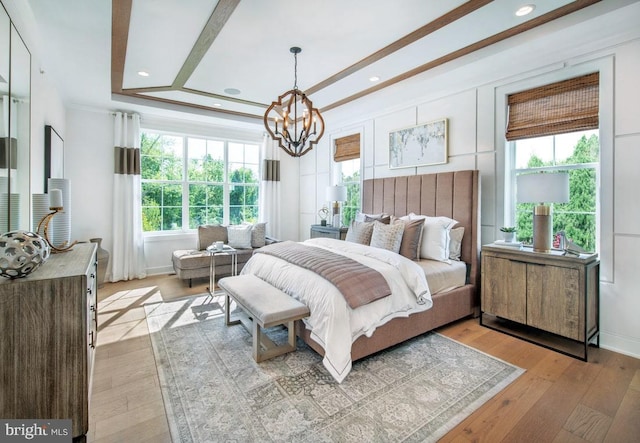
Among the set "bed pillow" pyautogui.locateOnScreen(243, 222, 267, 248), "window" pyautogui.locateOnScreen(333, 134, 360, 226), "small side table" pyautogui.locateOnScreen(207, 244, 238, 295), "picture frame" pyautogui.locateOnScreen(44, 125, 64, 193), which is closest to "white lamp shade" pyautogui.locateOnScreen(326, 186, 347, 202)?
"window" pyautogui.locateOnScreen(333, 134, 360, 226)

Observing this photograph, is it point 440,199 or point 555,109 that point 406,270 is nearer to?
point 440,199

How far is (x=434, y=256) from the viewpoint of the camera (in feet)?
10.8

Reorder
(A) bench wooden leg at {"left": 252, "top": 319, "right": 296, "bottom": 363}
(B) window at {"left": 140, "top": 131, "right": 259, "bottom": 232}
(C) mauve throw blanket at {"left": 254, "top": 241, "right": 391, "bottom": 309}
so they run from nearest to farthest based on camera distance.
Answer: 1. (C) mauve throw blanket at {"left": 254, "top": 241, "right": 391, "bottom": 309}
2. (A) bench wooden leg at {"left": 252, "top": 319, "right": 296, "bottom": 363}
3. (B) window at {"left": 140, "top": 131, "right": 259, "bottom": 232}

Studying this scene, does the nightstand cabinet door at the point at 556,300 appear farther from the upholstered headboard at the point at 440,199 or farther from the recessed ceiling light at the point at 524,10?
the recessed ceiling light at the point at 524,10

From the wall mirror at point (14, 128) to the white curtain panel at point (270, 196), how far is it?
12.9ft

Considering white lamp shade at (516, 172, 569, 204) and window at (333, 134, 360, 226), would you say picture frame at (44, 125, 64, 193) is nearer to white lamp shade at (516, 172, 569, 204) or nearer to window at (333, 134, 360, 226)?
window at (333, 134, 360, 226)

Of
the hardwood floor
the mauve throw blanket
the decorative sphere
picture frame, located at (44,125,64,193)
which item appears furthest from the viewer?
picture frame, located at (44,125,64,193)

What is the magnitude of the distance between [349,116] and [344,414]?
4.46 m

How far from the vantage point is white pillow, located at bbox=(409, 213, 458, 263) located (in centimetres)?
329

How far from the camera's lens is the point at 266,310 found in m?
2.32

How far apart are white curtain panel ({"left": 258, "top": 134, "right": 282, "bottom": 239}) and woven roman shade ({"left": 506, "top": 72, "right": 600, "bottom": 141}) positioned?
423 cm

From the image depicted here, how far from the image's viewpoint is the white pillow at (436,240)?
329 centimetres

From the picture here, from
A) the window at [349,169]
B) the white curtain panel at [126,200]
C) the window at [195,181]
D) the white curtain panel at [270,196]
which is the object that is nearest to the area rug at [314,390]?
the white curtain panel at [126,200]

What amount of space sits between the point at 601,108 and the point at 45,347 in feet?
14.1
